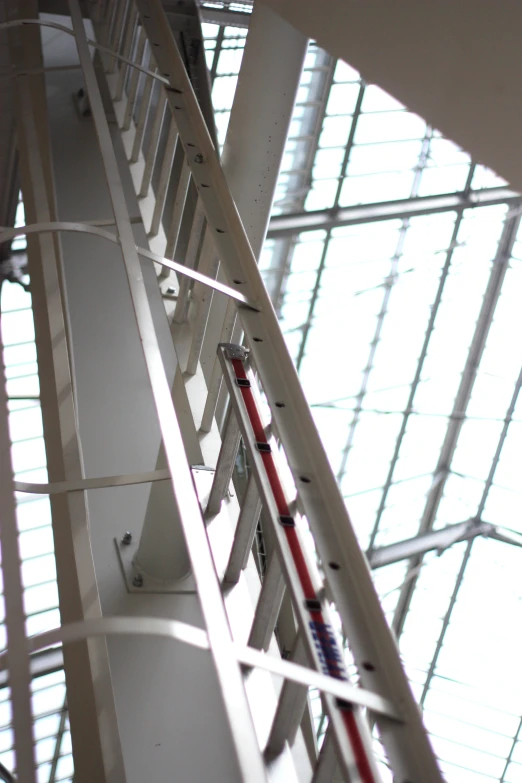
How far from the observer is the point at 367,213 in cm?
1495

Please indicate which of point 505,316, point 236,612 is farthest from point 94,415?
point 505,316

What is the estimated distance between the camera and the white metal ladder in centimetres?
263

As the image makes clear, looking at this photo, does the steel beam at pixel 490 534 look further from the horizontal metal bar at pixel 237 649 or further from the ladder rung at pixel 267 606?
the horizontal metal bar at pixel 237 649

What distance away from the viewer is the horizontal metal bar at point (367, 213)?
14427mm

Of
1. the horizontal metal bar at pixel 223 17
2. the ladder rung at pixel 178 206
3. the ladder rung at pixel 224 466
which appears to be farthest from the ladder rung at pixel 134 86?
the horizontal metal bar at pixel 223 17

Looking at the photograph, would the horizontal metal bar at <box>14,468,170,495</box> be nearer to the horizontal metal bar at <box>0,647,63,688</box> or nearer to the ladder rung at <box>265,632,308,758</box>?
the ladder rung at <box>265,632,308,758</box>

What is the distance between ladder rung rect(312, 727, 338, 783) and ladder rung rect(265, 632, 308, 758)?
5.6 inches

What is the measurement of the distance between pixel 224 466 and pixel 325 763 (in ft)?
5.02

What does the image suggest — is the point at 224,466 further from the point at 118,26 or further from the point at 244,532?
the point at 118,26

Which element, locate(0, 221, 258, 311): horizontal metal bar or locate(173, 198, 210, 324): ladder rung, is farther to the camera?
locate(173, 198, 210, 324): ladder rung

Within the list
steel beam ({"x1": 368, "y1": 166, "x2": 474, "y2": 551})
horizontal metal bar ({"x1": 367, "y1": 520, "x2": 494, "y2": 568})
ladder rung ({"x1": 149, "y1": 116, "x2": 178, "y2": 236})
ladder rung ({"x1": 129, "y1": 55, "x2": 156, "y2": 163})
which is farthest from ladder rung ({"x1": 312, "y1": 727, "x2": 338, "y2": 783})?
horizontal metal bar ({"x1": 367, "y1": 520, "x2": 494, "y2": 568})

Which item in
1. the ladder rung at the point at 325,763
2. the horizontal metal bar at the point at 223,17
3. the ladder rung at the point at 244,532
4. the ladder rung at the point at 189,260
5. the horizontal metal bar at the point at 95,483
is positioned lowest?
the ladder rung at the point at 325,763

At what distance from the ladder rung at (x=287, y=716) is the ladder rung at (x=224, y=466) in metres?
1.12

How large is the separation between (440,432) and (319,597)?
16628 mm
